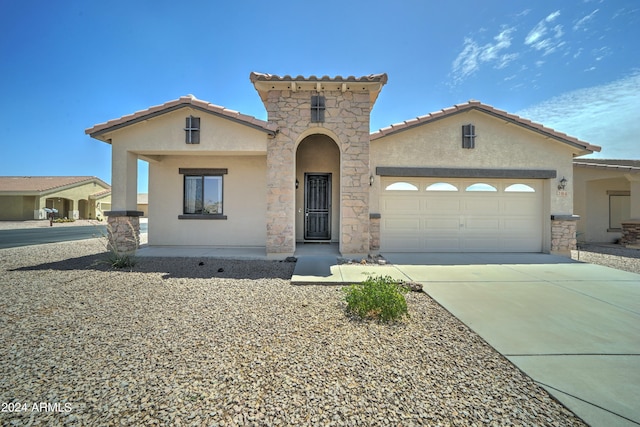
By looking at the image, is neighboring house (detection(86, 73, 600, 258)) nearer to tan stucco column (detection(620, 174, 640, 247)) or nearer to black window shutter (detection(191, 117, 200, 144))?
black window shutter (detection(191, 117, 200, 144))

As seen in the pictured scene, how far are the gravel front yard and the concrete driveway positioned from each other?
0.92ft

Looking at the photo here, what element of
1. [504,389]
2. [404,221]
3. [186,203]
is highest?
[186,203]

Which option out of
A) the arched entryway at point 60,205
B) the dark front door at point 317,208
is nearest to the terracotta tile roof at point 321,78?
the dark front door at point 317,208

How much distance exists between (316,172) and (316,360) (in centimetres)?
789

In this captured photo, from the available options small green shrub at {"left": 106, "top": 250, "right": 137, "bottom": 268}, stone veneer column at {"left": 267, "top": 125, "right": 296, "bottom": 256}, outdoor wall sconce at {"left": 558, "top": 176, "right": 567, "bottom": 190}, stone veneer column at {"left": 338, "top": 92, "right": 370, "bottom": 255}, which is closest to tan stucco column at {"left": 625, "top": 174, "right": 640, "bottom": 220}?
outdoor wall sconce at {"left": 558, "top": 176, "right": 567, "bottom": 190}

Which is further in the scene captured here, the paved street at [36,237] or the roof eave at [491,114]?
the paved street at [36,237]

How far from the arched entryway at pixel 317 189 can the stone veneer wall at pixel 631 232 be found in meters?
11.6

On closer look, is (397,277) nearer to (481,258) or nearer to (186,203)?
(481,258)

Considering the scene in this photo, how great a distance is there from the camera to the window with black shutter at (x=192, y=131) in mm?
7672

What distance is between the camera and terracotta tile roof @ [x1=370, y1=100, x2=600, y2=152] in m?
8.31

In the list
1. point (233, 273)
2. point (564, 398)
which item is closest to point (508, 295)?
point (564, 398)

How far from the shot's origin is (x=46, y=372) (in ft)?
8.11

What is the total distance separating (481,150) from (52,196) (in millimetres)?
36550

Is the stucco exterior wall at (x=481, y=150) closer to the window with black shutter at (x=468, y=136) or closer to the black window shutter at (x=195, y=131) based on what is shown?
the window with black shutter at (x=468, y=136)
